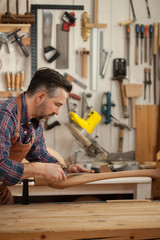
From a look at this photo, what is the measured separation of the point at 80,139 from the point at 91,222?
6.64 feet

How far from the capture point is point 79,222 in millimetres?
1558

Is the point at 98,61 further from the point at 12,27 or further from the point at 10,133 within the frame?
the point at 10,133

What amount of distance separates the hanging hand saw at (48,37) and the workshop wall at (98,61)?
4 centimetres

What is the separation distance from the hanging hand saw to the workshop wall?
4 centimetres

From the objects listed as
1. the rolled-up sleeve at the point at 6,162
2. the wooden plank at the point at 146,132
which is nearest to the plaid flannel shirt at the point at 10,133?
the rolled-up sleeve at the point at 6,162

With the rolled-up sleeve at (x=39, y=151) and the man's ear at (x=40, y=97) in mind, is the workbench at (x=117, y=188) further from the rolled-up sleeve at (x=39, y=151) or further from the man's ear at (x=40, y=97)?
the man's ear at (x=40, y=97)

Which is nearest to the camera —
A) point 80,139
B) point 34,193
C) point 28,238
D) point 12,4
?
point 28,238

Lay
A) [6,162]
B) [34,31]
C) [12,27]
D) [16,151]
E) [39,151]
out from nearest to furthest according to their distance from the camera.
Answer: [6,162]
[16,151]
[39,151]
[12,27]
[34,31]

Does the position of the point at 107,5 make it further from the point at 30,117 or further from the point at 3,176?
the point at 3,176

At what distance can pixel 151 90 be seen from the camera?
413 cm

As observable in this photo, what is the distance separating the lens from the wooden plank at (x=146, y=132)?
161 inches

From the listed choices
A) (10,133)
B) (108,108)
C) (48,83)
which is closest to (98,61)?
(108,108)

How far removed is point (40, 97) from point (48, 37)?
7.06 feet

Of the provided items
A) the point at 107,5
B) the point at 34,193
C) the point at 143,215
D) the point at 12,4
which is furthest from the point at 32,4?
the point at 143,215
